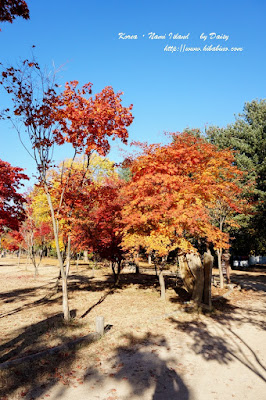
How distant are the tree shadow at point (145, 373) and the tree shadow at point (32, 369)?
2.36 feet

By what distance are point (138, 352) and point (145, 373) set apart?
3.80 feet

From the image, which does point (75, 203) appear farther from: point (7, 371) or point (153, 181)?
point (7, 371)

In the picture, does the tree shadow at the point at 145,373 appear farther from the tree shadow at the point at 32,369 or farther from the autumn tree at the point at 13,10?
the autumn tree at the point at 13,10

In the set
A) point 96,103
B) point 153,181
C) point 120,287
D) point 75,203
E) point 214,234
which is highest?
point 96,103

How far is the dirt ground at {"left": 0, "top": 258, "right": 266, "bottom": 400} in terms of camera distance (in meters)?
5.10

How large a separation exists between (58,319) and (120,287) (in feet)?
26.5

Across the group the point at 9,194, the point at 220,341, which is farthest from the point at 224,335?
the point at 9,194

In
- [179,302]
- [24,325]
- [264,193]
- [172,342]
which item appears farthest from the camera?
[264,193]

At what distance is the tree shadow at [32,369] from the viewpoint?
199 inches

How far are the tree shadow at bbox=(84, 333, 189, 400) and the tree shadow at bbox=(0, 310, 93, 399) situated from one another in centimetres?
72

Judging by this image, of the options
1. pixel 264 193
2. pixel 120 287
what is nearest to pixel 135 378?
pixel 120 287

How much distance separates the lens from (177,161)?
36.9ft

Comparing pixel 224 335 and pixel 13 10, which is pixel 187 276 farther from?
pixel 13 10

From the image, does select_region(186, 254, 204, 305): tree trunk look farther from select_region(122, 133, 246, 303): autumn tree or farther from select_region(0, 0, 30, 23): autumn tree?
select_region(0, 0, 30, 23): autumn tree
